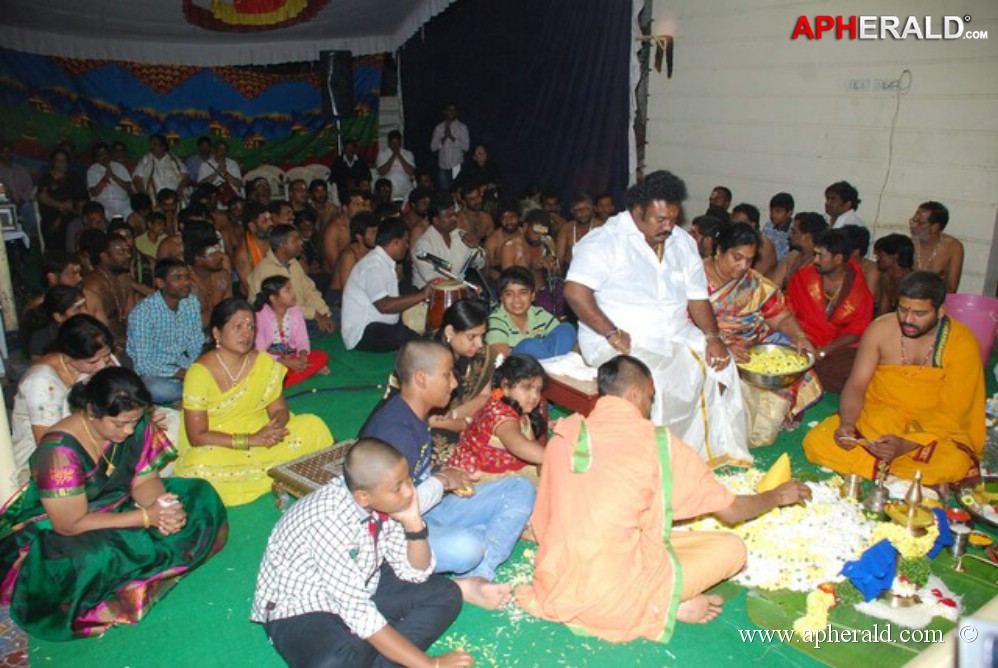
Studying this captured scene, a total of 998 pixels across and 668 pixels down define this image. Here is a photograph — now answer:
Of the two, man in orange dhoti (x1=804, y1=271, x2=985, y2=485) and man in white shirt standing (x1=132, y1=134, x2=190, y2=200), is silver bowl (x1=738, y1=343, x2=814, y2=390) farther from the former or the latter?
man in white shirt standing (x1=132, y1=134, x2=190, y2=200)

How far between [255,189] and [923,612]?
9.53 m

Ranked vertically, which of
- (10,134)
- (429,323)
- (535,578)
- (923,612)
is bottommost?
(923,612)

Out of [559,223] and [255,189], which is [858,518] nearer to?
[559,223]

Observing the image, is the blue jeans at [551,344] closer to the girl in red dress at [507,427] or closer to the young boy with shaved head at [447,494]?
the girl in red dress at [507,427]

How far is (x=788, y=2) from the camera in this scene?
8.66 metres

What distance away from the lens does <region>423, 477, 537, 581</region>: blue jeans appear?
378cm

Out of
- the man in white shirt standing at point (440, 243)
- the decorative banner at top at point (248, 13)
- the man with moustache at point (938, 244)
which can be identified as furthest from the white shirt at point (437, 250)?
the man with moustache at point (938, 244)

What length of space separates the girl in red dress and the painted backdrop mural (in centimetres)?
1102

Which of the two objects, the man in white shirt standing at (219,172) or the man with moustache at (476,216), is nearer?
the man with moustache at (476,216)

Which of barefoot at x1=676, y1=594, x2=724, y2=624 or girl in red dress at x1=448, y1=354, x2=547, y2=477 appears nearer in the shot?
barefoot at x1=676, y1=594, x2=724, y2=624

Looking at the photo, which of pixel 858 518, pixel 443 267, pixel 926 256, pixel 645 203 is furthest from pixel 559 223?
pixel 858 518

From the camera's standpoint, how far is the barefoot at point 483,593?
3.67 m

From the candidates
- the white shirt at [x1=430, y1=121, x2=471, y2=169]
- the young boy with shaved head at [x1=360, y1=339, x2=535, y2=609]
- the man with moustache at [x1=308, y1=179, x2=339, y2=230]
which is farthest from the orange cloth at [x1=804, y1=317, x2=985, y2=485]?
the white shirt at [x1=430, y1=121, x2=471, y2=169]

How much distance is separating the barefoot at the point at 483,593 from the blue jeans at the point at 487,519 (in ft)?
0.31
